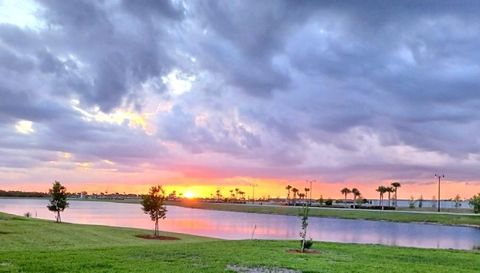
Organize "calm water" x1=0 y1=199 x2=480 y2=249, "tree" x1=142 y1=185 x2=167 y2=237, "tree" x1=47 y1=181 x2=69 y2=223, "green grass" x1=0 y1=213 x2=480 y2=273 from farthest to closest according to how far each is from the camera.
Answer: "tree" x1=47 y1=181 x2=69 y2=223, "calm water" x1=0 y1=199 x2=480 y2=249, "tree" x1=142 y1=185 x2=167 y2=237, "green grass" x1=0 y1=213 x2=480 y2=273

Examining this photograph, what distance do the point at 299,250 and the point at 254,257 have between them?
567 centimetres

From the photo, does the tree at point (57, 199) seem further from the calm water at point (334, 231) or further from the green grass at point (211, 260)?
the green grass at point (211, 260)

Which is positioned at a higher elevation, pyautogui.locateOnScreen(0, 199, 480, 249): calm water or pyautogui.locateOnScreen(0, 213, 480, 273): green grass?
pyautogui.locateOnScreen(0, 213, 480, 273): green grass

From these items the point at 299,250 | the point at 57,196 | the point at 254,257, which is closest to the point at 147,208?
the point at 57,196

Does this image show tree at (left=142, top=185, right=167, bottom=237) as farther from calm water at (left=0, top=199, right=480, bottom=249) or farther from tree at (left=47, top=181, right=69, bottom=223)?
tree at (left=47, top=181, right=69, bottom=223)

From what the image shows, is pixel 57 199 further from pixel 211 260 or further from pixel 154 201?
pixel 211 260

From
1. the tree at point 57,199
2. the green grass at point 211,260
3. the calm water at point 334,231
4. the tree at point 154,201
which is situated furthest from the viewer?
the tree at point 57,199

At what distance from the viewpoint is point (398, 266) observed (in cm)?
2212

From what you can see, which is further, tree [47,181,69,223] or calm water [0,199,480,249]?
tree [47,181,69,223]

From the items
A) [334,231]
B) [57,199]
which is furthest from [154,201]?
[334,231]

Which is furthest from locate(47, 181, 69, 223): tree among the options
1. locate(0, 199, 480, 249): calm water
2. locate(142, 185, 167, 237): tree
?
locate(142, 185, 167, 237): tree

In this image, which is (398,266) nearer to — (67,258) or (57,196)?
(67,258)

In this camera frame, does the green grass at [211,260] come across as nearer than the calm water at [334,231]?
Yes

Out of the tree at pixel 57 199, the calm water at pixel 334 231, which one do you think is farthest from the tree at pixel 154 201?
the tree at pixel 57 199
